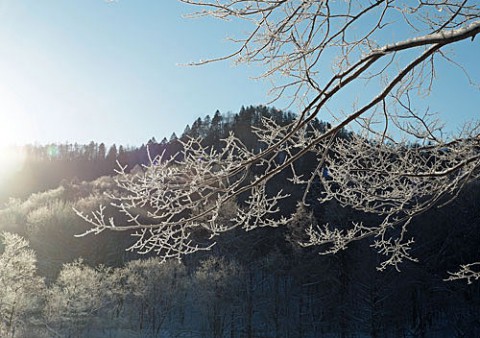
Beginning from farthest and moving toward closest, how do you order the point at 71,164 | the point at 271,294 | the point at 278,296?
the point at 71,164, the point at 271,294, the point at 278,296

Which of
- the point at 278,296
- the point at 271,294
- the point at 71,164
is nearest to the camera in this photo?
the point at 278,296

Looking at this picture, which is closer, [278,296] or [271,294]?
[278,296]

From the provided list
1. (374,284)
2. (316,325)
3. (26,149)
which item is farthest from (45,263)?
(26,149)

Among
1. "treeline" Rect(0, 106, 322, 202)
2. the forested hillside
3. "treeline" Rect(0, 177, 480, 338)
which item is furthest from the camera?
"treeline" Rect(0, 106, 322, 202)

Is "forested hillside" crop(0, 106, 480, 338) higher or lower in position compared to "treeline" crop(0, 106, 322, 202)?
lower

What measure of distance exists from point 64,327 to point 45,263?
16.9 meters

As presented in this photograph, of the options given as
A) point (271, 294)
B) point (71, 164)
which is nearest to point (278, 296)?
point (271, 294)

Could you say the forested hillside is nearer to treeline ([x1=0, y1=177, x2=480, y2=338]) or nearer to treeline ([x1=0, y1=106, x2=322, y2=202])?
treeline ([x1=0, y1=177, x2=480, y2=338])

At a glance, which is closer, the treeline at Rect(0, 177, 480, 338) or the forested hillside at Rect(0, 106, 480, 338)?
the forested hillside at Rect(0, 106, 480, 338)

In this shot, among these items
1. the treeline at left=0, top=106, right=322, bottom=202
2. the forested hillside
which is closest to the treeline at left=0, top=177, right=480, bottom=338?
the forested hillside

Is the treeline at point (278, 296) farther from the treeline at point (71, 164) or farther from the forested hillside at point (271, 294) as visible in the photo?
the treeline at point (71, 164)

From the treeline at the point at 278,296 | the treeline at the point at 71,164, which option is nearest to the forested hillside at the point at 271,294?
the treeline at the point at 278,296

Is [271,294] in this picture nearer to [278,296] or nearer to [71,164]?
[278,296]

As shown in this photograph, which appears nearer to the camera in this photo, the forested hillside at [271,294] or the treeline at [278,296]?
the forested hillside at [271,294]
